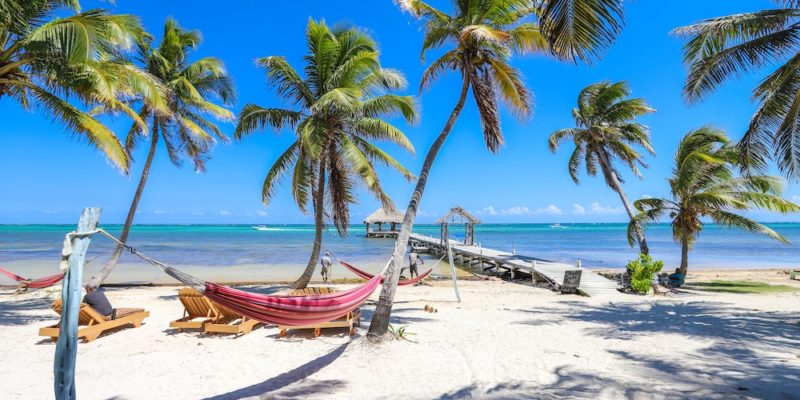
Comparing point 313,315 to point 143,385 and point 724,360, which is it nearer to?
point 143,385

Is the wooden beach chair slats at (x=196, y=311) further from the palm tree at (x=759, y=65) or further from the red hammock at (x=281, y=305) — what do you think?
the palm tree at (x=759, y=65)

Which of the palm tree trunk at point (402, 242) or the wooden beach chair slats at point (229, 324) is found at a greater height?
the palm tree trunk at point (402, 242)

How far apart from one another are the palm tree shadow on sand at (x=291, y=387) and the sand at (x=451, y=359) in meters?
0.01

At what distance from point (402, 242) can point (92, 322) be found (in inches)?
168

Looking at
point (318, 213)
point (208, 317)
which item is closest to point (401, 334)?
point (208, 317)

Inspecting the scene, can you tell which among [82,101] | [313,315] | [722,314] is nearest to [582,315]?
[722,314]

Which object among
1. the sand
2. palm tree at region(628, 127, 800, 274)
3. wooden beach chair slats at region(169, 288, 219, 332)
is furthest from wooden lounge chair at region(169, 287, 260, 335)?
palm tree at region(628, 127, 800, 274)

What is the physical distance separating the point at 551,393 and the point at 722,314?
239 inches

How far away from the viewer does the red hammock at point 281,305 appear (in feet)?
11.9

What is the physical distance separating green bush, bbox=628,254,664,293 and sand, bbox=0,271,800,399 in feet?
8.55

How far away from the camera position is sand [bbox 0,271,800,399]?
4008mm

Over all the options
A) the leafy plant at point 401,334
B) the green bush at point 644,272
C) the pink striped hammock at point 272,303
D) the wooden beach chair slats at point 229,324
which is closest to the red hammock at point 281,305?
the pink striped hammock at point 272,303

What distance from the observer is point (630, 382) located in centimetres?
421

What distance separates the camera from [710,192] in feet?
39.9
